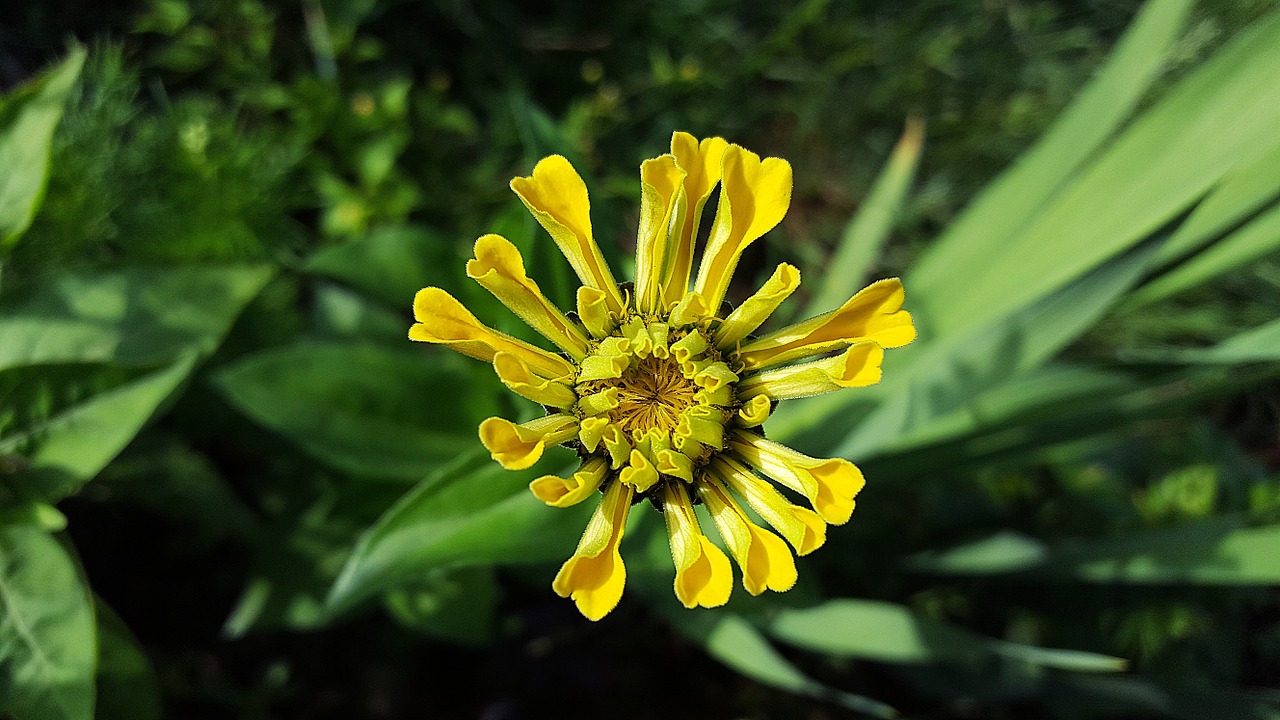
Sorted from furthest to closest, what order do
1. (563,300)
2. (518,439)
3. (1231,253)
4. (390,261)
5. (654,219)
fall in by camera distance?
(390,261) < (563,300) < (1231,253) < (654,219) < (518,439)

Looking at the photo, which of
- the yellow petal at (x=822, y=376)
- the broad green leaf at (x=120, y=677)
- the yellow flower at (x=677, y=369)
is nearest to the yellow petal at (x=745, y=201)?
the yellow flower at (x=677, y=369)

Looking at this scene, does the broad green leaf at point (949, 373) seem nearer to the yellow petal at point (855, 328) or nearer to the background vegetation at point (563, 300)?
the background vegetation at point (563, 300)

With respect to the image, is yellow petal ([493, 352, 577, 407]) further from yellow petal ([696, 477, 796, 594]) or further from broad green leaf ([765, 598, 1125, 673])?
broad green leaf ([765, 598, 1125, 673])

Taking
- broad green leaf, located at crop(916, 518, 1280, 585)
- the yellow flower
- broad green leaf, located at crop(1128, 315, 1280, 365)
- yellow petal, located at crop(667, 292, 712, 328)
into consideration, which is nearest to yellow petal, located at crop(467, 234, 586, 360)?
the yellow flower

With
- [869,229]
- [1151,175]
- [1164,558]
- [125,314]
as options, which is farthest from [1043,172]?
[125,314]

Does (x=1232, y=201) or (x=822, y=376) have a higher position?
(x=1232, y=201)

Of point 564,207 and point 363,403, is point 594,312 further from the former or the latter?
point 363,403
